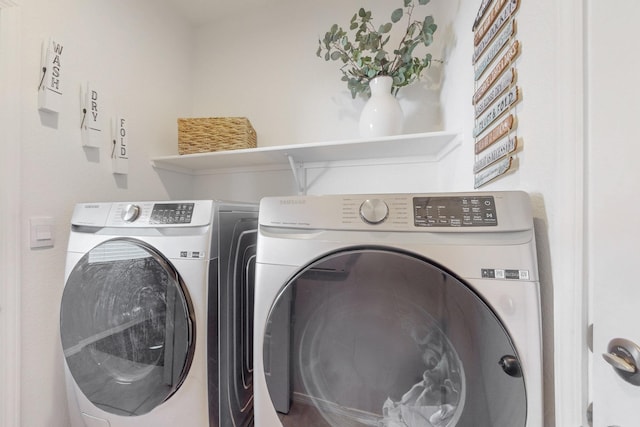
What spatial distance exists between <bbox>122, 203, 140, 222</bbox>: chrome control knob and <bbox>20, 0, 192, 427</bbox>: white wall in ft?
1.52

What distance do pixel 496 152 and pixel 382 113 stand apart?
0.59 m

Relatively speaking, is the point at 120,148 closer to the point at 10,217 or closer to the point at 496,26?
the point at 10,217

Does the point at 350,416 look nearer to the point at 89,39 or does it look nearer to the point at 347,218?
the point at 347,218

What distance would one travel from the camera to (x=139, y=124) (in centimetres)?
146

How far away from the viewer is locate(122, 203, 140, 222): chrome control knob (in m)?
0.89

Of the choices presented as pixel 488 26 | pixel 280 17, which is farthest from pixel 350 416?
pixel 280 17

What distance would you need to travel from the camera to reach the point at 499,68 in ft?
2.30

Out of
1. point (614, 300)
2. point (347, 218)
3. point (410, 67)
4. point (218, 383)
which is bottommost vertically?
point (218, 383)

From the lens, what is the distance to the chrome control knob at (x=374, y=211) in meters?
0.60

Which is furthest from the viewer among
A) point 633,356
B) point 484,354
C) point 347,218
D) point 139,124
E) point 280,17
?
point 280,17

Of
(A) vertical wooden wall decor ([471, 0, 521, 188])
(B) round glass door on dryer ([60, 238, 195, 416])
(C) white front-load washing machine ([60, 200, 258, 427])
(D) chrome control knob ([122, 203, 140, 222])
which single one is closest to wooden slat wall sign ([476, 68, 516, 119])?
(A) vertical wooden wall decor ([471, 0, 521, 188])

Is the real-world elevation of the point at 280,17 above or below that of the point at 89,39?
above

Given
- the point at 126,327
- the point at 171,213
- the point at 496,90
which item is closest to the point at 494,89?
the point at 496,90

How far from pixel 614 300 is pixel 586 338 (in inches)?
4.0
